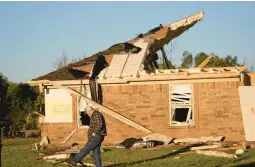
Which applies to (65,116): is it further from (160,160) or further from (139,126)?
(160,160)

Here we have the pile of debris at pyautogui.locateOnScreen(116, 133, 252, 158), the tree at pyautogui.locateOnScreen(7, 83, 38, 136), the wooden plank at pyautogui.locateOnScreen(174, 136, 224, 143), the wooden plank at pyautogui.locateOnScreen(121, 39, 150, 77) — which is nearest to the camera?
the pile of debris at pyautogui.locateOnScreen(116, 133, 252, 158)

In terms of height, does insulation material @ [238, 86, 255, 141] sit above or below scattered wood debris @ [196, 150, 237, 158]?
above

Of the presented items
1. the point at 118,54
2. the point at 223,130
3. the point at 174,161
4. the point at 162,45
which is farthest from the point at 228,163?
the point at 162,45

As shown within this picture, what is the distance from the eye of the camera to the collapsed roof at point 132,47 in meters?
20.7

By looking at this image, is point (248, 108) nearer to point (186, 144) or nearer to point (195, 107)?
point (195, 107)

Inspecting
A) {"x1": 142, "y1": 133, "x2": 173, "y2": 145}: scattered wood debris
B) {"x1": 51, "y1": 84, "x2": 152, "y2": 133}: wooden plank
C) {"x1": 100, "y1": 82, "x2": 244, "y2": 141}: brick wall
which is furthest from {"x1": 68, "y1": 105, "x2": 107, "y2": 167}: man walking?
{"x1": 100, "y1": 82, "x2": 244, "y2": 141}: brick wall

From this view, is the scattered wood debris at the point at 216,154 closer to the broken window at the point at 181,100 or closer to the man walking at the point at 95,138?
the broken window at the point at 181,100

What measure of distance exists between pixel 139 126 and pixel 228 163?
Result: 6949mm

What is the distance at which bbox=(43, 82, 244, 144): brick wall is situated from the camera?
18.6 m

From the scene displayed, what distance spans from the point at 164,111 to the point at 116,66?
10.4 ft

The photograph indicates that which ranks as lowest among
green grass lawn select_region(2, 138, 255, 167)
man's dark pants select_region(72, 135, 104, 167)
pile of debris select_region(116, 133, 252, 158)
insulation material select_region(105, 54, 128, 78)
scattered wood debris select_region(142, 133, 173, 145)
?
A: green grass lawn select_region(2, 138, 255, 167)

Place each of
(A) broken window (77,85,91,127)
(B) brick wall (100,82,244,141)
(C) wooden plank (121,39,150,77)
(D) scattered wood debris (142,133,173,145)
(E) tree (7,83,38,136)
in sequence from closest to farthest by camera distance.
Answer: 1. (D) scattered wood debris (142,133,173,145)
2. (B) brick wall (100,82,244,141)
3. (C) wooden plank (121,39,150,77)
4. (A) broken window (77,85,91,127)
5. (E) tree (7,83,38,136)

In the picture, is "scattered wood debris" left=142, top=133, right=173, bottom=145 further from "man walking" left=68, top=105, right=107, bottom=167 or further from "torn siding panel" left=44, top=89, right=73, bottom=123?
"man walking" left=68, top=105, right=107, bottom=167

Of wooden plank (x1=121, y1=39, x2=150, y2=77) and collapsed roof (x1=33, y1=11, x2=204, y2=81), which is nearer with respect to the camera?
wooden plank (x1=121, y1=39, x2=150, y2=77)
